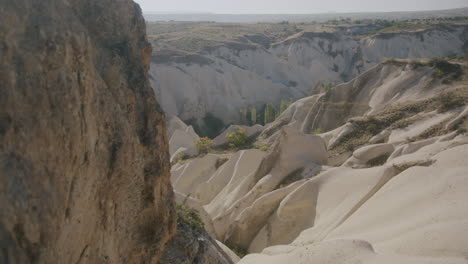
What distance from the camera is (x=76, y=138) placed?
6.09 meters

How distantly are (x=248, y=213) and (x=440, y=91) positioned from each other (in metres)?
17.4

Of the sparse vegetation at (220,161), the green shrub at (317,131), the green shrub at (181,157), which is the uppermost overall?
the green shrub at (317,131)

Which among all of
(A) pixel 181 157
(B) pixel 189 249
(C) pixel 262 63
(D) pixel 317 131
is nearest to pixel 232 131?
(A) pixel 181 157

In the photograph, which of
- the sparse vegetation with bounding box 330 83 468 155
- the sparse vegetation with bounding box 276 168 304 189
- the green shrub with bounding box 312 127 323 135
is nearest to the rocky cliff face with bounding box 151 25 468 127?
the green shrub with bounding box 312 127 323 135

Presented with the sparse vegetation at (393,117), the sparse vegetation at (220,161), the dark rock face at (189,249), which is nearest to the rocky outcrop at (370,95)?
the sparse vegetation at (393,117)

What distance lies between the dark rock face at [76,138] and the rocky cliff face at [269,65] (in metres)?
41.8

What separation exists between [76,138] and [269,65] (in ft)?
234

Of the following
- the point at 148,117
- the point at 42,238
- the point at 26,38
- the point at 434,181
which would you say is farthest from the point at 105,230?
the point at 434,181

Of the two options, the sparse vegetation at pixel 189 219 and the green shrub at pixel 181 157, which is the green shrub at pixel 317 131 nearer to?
the green shrub at pixel 181 157

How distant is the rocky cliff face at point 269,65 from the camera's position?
55.5 metres

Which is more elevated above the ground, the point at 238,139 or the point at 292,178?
the point at 292,178

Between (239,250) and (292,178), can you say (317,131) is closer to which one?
(292,178)

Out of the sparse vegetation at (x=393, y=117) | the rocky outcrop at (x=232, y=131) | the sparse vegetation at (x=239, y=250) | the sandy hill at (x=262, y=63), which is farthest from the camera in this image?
the sandy hill at (x=262, y=63)

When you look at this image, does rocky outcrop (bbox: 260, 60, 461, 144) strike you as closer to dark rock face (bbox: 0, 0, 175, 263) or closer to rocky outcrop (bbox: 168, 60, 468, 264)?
rocky outcrop (bbox: 168, 60, 468, 264)
